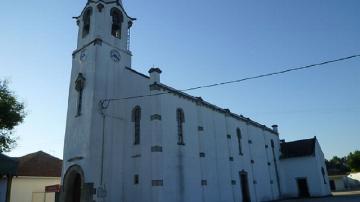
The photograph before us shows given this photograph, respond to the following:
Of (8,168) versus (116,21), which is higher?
(116,21)

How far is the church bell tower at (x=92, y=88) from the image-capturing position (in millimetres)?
20703

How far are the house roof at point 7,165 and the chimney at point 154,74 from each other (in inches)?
410

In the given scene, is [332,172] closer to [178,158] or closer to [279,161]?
[279,161]

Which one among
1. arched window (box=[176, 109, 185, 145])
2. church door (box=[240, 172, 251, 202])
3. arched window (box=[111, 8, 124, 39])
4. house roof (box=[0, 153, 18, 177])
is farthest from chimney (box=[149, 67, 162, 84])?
church door (box=[240, 172, 251, 202])

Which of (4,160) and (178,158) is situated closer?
(4,160)

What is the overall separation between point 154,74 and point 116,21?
676cm

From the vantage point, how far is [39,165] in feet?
104

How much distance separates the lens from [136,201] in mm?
20734

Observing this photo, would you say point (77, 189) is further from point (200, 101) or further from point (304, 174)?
point (304, 174)

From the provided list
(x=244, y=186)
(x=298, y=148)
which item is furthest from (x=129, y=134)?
(x=298, y=148)

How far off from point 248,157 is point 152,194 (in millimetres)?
15972

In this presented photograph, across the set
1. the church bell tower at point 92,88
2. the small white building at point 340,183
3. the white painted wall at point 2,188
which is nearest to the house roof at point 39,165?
the white painted wall at point 2,188

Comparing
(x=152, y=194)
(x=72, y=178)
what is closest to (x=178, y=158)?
(x=152, y=194)

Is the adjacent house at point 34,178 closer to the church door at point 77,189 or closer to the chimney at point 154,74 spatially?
the church door at point 77,189
